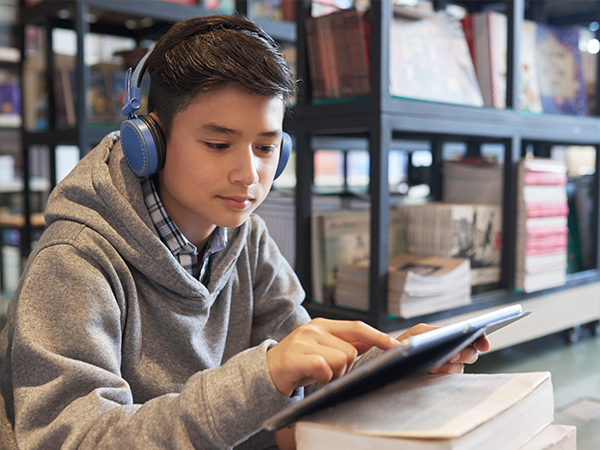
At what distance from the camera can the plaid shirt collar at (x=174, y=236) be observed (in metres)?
0.77

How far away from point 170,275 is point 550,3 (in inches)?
83.9

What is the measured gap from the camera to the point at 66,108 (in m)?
2.29

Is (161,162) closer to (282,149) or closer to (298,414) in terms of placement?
(282,149)

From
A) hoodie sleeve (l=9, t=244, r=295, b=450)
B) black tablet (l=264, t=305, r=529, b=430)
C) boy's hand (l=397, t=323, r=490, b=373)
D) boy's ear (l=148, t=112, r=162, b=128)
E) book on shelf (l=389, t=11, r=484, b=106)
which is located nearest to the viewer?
black tablet (l=264, t=305, r=529, b=430)

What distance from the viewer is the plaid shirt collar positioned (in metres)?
0.77

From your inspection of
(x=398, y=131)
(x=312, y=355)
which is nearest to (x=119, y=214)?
(x=312, y=355)

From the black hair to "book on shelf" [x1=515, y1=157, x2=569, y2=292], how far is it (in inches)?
44.5

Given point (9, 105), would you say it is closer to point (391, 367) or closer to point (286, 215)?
point (286, 215)

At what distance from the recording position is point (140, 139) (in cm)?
71

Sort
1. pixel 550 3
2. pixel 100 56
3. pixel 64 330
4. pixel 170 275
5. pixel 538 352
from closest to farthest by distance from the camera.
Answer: pixel 64 330, pixel 170 275, pixel 538 352, pixel 550 3, pixel 100 56

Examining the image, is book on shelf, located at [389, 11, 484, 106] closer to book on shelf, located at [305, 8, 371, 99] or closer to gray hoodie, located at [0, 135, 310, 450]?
book on shelf, located at [305, 8, 371, 99]

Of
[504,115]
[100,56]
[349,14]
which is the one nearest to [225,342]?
[349,14]

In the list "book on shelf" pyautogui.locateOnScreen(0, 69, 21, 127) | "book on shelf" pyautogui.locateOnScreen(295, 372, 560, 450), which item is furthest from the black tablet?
"book on shelf" pyautogui.locateOnScreen(0, 69, 21, 127)

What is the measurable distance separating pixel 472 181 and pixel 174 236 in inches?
50.9
